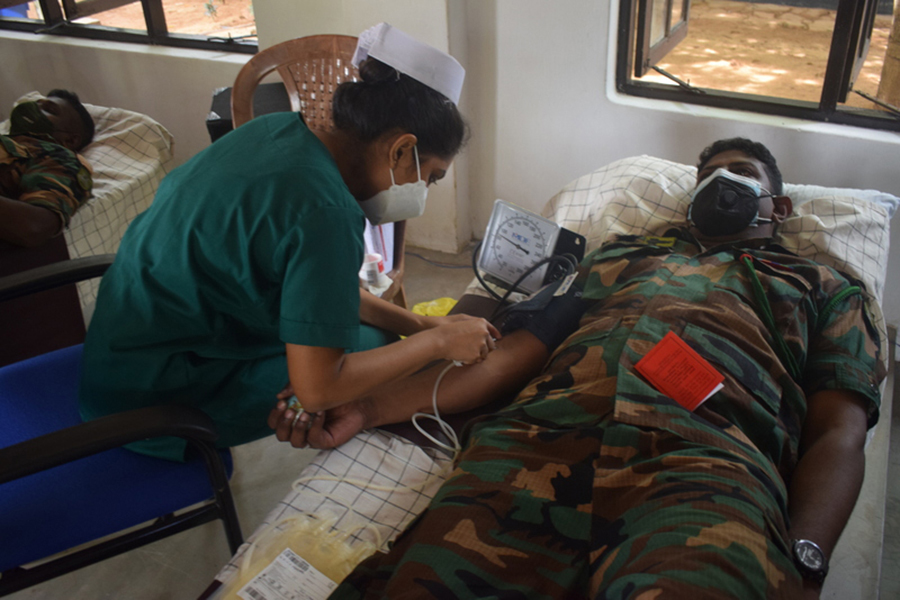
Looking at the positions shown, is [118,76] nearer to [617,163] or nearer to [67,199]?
[67,199]

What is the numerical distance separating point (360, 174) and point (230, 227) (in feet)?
0.85

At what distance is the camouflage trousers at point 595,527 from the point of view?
0.92 metres

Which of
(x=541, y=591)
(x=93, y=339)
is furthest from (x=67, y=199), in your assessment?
(x=541, y=591)

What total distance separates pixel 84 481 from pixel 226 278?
17.2 inches

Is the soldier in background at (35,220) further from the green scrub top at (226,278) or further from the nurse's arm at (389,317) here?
the nurse's arm at (389,317)

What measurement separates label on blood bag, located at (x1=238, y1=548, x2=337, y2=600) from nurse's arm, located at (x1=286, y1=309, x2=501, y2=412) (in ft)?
0.88

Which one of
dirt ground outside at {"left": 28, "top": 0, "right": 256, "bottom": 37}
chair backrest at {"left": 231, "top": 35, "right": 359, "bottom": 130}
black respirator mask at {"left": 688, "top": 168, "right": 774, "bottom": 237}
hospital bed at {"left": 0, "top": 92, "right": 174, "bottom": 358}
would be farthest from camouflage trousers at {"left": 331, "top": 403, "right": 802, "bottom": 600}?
dirt ground outside at {"left": 28, "top": 0, "right": 256, "bottom": 37}

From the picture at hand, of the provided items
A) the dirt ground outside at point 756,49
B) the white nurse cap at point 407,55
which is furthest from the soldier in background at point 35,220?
the dirt ground outside at point 756,49

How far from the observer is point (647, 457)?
44.8 inches

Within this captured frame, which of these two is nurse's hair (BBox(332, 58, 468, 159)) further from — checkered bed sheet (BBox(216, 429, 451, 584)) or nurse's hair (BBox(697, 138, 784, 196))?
nurse's hair (BBox(697, 138, 784, 196))

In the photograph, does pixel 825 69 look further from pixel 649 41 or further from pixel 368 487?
pixel 368 487

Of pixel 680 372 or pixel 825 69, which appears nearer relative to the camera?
pixel 680 372

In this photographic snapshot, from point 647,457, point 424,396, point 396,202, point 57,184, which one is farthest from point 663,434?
point 57,184

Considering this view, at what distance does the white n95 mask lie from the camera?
1.24m
